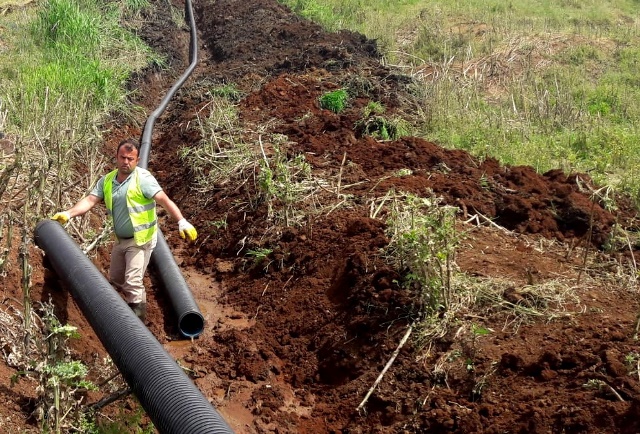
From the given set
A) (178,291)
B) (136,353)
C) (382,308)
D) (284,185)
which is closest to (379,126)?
(284,185)

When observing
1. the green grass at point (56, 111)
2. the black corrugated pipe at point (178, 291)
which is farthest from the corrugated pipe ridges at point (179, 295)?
the green grass at point (56, 111)

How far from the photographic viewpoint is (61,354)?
12.5 feet

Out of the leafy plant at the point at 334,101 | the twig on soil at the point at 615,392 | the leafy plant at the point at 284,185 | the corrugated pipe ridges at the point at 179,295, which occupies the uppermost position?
the twig on soil at the point at 615,392

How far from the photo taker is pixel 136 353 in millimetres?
3691

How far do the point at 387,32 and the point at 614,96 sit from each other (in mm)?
6315

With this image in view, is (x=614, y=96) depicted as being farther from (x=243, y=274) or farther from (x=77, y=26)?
(x=77, y=26)

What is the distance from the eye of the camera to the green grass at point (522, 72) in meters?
8.69

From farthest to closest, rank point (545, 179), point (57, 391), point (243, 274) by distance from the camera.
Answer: point (545, 179)
point (243, 274)
point (57, 391)

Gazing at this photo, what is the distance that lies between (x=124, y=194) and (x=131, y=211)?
0.47 ft

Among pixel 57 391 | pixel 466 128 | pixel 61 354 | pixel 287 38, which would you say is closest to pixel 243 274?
pixel 61 354

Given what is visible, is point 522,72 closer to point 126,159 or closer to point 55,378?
point 126,159

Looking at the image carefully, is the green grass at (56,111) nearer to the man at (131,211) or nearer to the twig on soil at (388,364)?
the man at (131,211)

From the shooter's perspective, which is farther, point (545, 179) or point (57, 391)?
point (545, 179)

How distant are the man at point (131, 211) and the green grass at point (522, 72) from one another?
4667mm
